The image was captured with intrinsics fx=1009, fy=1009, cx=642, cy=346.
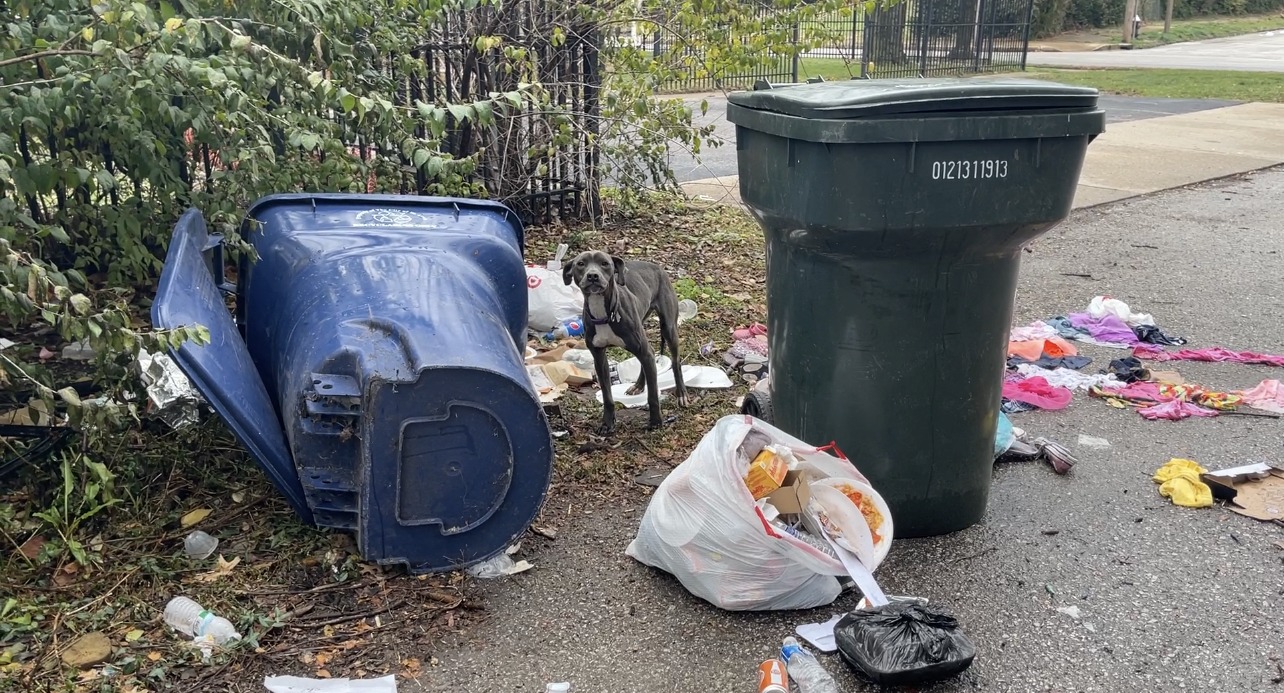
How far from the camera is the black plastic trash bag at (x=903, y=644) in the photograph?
104 inches

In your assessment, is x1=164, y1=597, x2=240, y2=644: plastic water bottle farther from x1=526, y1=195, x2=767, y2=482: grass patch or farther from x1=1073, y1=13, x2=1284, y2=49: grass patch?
x1=1073, y1=13, x2=1284, y2=49: grass patch

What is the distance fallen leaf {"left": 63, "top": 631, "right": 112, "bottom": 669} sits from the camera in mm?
2744

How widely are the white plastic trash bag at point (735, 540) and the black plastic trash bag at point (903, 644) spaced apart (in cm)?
21

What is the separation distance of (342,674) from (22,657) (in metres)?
0.88

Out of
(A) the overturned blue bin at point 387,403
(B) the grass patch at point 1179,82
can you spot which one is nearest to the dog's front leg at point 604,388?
(A) the overturned blue bin at point 387,403

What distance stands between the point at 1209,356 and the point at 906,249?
3.08m

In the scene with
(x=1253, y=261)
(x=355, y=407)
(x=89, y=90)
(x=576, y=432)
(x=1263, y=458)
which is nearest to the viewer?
(x=355, y=407)

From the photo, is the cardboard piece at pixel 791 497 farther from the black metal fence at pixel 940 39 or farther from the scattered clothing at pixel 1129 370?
the black metal fence at pixel 940 39

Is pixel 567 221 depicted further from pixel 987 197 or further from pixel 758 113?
pixel 987 197

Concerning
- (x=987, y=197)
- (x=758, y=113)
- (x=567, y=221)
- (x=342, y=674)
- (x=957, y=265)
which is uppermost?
(x=758, y=113)

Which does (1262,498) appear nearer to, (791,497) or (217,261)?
(791,497)

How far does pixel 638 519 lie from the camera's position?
3654 mm

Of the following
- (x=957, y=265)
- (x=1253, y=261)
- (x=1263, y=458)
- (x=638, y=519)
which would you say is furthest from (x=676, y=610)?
(x=1253, y=261)

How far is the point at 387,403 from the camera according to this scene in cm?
294
